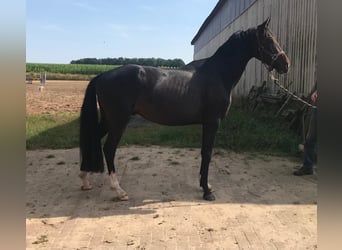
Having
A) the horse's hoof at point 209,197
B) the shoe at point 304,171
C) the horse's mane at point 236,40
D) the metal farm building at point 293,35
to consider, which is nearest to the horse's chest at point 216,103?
the horse's mane at point 236,40

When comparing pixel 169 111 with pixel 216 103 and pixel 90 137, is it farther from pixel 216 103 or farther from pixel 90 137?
pixel 90 137

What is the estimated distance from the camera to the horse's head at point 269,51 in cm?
434

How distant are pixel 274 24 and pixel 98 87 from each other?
8.66m

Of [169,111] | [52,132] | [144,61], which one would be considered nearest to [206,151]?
[169,111]

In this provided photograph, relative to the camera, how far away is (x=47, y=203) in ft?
13.1

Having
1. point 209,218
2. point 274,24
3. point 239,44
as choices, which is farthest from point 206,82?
point 274,24

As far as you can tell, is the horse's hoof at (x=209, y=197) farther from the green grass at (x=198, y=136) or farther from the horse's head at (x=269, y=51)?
the green grass at (x=198, y=136)

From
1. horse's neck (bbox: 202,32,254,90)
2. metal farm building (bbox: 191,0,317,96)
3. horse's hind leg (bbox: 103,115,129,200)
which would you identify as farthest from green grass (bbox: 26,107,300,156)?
horse's hind leg (bbox: 103,115,129,200)

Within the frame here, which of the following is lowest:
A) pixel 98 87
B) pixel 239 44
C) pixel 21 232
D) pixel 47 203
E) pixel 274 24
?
pixel 47 203

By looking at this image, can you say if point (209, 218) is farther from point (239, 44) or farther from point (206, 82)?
point (239, 44)

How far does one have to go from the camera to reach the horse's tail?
4.17 metres

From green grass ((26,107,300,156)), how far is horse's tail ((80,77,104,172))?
298 cm

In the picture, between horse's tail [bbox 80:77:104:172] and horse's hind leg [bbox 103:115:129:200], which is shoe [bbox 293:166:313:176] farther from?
horse's tail [bbox 80:77:104:172]

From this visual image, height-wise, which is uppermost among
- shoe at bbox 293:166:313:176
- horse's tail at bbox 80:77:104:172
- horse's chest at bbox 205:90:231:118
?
horse's chest at bbox 205:90:231:118
